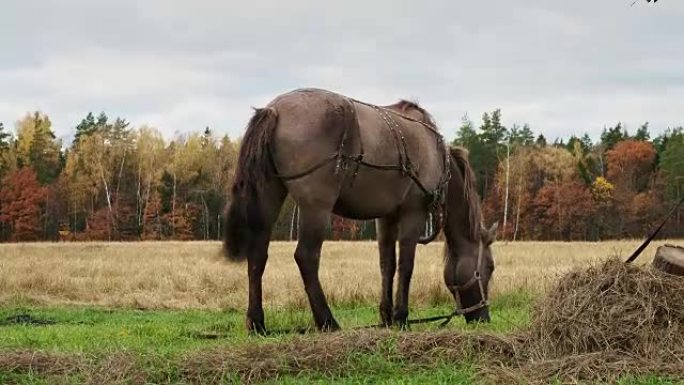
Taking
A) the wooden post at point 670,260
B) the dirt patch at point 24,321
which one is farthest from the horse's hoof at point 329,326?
the dirt patch at point 24,321

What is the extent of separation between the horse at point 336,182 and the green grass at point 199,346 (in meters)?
0.64

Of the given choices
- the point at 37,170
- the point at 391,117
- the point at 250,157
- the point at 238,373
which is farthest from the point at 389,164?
the point at 37,170

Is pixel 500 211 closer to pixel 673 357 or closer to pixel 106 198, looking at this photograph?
pixel 106 198

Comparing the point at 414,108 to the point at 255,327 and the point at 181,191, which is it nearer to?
the point at 255,327

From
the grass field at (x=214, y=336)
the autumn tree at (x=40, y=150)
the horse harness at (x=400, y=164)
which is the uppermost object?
the autumn tree at (x=40, y=150)

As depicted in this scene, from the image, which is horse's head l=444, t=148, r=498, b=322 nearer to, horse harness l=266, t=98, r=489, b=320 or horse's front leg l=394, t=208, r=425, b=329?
horse harness l=266, t=98, r=489, b=320

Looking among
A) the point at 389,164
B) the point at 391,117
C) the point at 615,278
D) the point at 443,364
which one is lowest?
the point at 443,364

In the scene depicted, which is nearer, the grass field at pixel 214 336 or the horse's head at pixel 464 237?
the grass field at pixel 214 336

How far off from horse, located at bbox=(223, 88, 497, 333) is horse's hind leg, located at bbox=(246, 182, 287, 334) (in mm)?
10

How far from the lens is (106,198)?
2793 inches

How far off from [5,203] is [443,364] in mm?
66629

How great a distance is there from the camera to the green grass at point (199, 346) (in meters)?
5.27

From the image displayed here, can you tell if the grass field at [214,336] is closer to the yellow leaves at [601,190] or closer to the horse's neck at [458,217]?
the horse's neck at [458,217]

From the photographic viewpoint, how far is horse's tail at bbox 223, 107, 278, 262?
7102mm
